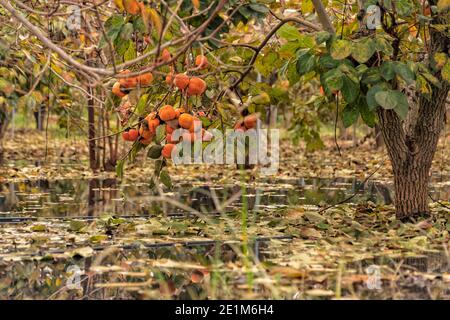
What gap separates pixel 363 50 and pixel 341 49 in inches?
5.4

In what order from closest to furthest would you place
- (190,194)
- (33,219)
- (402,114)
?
(402,114) → (33,219) → (190,194)

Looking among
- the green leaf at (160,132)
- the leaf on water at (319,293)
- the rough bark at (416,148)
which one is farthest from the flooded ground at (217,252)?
the green leaf at (160,132)

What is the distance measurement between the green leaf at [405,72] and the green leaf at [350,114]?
1.45ft

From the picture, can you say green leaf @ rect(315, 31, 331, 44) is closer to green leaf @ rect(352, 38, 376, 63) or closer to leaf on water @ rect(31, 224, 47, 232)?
green leaf @ rect(352, 38, 376, 63)

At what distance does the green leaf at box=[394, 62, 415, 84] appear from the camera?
511 centimetres

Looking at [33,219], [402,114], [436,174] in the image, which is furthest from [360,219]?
[436,174]

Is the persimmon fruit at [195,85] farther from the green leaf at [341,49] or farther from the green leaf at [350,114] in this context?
the green leaf at [350,114]

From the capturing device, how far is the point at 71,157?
15125 millimetres

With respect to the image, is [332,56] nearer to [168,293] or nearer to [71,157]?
[168,293]

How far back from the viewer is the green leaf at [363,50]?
A: 5.15m

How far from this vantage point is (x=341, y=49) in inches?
203

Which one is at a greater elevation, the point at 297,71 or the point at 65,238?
the point at 297,71

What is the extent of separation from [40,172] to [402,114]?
23.4ft
